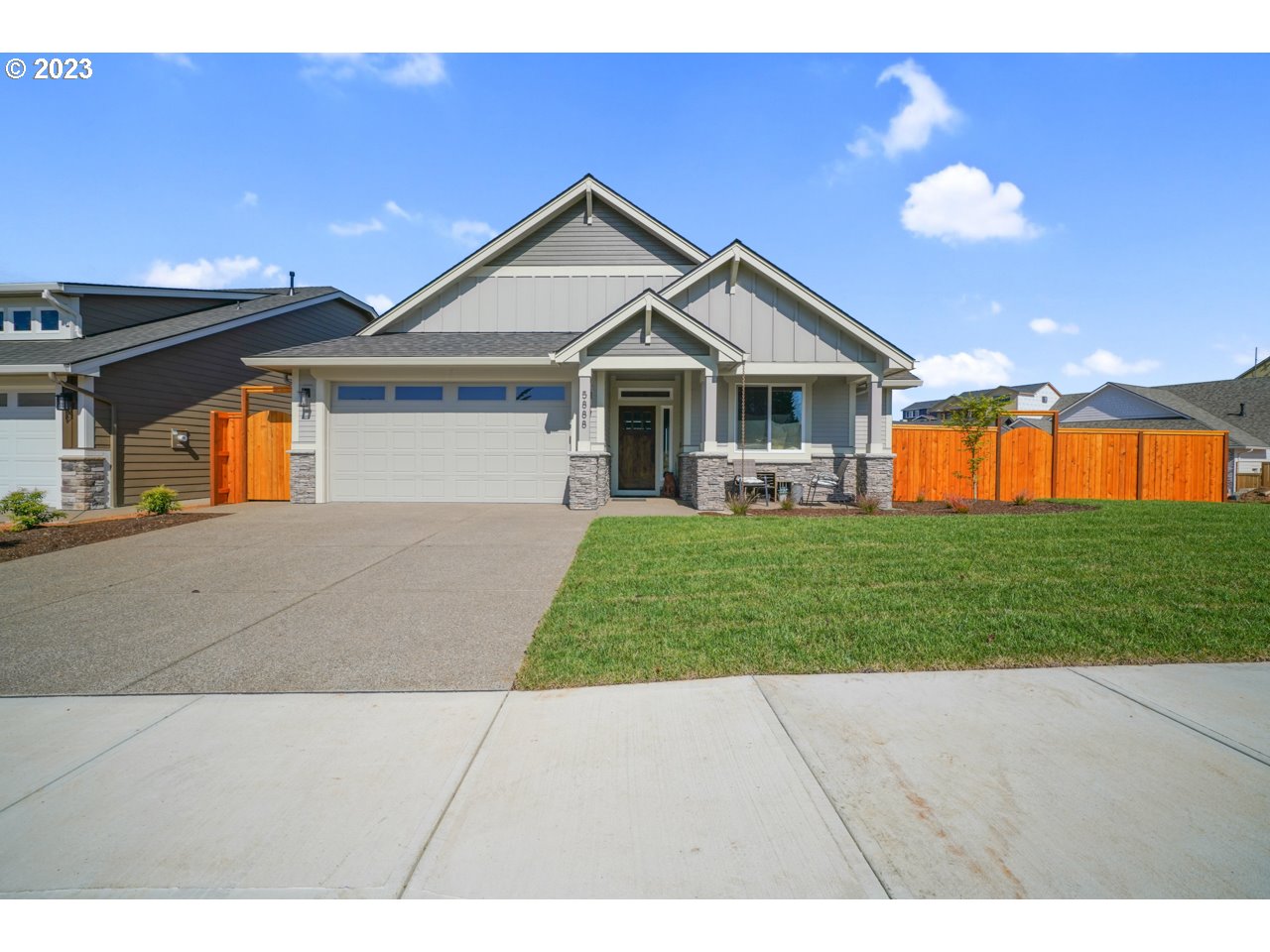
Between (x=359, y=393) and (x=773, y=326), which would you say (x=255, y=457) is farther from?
(x=773, y=326)

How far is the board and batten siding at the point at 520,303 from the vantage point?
55.2 feet

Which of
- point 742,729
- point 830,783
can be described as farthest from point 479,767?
point 830,783

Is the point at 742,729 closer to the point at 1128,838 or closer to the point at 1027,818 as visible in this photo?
the point at 1027,818

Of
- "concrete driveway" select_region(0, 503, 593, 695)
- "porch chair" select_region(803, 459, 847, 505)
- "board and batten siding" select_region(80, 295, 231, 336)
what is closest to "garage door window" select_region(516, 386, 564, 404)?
"concrete driveway" select_region(0, 503, 593, 695)

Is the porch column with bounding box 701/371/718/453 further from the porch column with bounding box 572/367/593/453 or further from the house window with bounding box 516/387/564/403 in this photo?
the house window with bounding box 516/387/564/403

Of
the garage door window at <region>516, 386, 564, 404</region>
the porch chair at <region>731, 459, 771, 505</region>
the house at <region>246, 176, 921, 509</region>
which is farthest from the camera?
the garage door window at <region>516, 386, 564, 404</region>

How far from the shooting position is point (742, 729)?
11.7ft

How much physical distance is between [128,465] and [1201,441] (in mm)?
27075

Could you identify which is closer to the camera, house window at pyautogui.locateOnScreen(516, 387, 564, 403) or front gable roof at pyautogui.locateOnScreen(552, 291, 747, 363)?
front gable roof at pyautogui.locateOnScreen(552, 291, 747, 363)

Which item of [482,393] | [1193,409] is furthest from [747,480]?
[1193,409]

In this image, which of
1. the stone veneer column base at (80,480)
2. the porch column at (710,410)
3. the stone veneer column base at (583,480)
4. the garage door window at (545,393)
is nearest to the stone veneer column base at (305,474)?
the stone veneer column base at (80,480)

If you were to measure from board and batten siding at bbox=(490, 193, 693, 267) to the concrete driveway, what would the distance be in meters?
8.87

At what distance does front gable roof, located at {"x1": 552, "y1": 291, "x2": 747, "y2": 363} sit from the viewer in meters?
13.3

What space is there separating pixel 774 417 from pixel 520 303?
23.5ft
